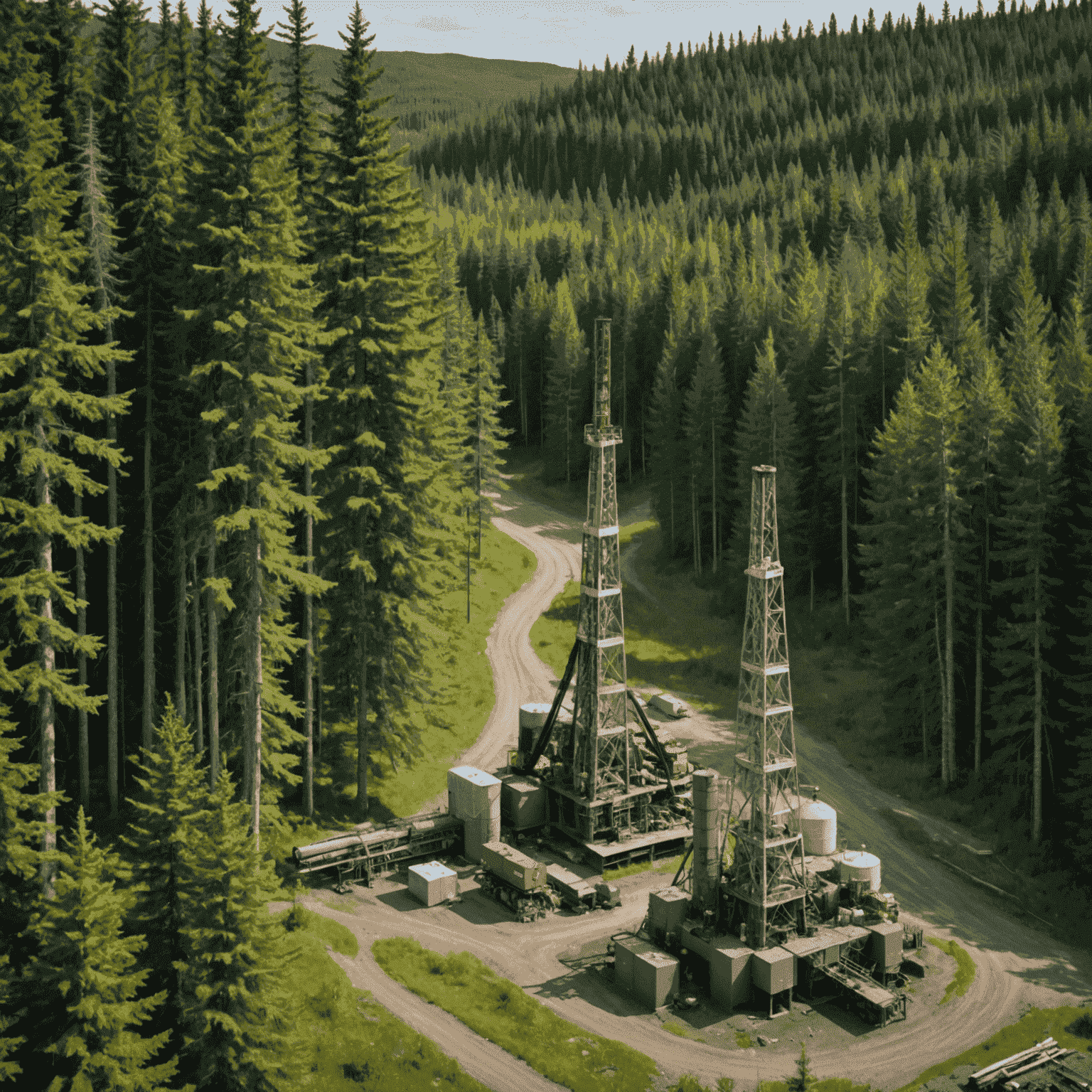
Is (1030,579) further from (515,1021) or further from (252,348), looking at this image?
(252,348)

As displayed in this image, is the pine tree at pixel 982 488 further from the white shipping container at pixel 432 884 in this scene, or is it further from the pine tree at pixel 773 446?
the white shipping container at pixel 432 884

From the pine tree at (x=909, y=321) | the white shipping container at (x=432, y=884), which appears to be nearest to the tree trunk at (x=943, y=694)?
the pine tree at (x=909, y=321)

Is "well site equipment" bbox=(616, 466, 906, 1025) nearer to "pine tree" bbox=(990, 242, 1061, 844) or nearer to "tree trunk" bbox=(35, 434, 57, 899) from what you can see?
"pine tree" bbox=(990, 242, 1061, 844)

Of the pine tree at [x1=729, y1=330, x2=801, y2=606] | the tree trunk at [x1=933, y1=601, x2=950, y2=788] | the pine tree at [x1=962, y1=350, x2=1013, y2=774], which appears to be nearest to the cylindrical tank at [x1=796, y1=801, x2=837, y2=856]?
the tree trunk at [x1=933, y1=601, x2=950, y2=788]

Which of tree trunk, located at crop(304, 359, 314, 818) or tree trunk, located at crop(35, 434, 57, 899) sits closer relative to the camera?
tree trunk, located at crop(35, 434, 57, 899)

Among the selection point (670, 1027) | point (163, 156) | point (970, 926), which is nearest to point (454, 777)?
point (670, 1027)

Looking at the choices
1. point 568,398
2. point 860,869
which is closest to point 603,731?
point 860,869

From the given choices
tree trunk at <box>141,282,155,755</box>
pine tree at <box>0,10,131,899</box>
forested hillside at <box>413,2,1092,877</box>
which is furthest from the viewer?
forested hillside at <box>413,2,1092,877</box>
